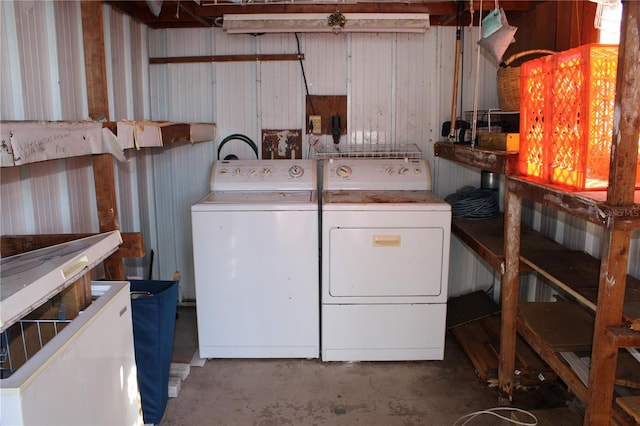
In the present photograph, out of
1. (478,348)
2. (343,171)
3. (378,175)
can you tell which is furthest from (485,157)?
(478,348)

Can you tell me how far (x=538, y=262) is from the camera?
2477 millimetres

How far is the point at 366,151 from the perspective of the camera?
394 centimetres

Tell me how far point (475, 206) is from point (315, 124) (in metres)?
1.35

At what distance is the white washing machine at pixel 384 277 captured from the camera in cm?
305

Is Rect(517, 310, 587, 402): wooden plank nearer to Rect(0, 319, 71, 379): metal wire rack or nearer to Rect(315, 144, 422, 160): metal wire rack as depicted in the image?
Rect(315, 144, 422, 160): metal wire rack

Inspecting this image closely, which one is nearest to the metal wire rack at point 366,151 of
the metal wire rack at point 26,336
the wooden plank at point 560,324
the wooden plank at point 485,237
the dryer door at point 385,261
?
the wooden plank at point 485,237

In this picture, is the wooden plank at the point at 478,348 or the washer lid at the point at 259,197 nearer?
the wooden plank at the point at 478,348

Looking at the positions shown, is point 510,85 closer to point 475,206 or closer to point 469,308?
point 475,206

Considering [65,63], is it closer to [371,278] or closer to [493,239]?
[371,278]

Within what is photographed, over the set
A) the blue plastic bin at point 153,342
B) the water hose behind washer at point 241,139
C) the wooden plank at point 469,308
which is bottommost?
the wooden plank at point 469,308

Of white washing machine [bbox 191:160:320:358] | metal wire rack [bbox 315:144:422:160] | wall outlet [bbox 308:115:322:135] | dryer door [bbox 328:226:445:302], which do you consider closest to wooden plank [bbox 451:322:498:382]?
dryer door [bbox 328:226:445:302]

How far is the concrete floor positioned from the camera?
2654mm

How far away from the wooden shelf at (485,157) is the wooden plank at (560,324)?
2.47ft

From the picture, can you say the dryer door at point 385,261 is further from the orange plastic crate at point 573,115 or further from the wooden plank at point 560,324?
the orange plastic crate at point 573,115
